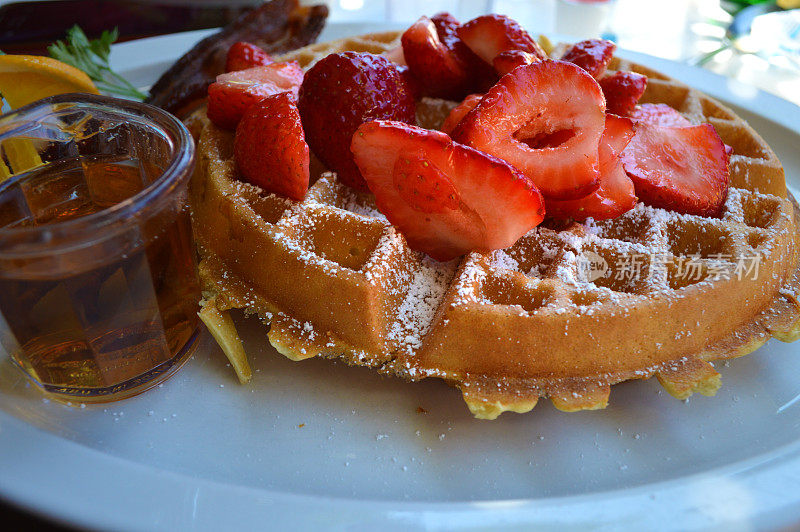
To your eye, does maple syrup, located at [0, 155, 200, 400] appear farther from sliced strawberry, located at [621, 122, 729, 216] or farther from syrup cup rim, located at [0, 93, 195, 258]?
sliced strawberry, located at [621, 122, 729, 216]

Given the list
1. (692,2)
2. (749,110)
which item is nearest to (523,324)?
(749,110)

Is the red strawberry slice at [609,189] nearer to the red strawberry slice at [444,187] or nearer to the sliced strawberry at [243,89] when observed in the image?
the red strawberry slice at [444,187]

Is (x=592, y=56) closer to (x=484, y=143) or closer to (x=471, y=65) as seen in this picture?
(x=471, y=65)

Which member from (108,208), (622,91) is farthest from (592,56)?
(108,208)

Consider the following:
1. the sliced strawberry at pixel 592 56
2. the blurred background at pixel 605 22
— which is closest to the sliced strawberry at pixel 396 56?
the sliced strawberry at pixel 592 56

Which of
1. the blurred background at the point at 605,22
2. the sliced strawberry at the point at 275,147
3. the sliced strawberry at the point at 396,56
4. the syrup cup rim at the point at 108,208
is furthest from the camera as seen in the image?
the blurred background at the point at 605,22

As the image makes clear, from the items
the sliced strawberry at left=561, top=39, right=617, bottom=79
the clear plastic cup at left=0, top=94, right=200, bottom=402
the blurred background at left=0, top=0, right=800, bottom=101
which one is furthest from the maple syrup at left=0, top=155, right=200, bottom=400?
the blurred background at left=0, top=0, right=800, bottom=101

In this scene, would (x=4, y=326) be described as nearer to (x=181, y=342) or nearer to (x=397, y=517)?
(x=181, y=342)

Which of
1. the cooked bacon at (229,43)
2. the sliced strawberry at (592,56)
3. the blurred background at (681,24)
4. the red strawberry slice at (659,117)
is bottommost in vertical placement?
the blurred background at (681,24)
